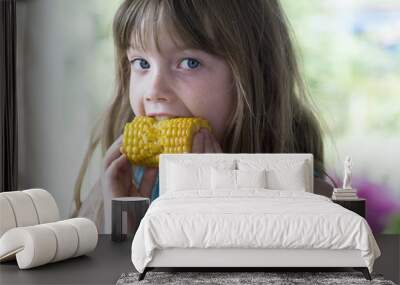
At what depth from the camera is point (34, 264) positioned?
5.29 metres

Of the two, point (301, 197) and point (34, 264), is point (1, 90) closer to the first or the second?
point (34, 264)

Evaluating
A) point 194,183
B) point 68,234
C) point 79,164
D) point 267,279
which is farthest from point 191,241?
point 79,164

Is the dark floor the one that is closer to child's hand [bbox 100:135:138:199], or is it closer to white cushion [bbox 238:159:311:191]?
child's hand [bbox 100:135:138:199]

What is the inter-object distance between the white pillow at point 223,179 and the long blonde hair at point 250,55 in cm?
57

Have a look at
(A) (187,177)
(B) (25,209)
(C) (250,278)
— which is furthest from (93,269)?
(A) (187,177)

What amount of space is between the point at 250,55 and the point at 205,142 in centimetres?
90

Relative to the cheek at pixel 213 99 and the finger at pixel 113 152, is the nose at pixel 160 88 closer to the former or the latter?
the cheek at pixel 213 99

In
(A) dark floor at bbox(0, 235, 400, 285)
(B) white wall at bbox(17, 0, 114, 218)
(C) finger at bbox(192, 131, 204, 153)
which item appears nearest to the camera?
(A) dark floor at bbox(0, 235, 400, 285)

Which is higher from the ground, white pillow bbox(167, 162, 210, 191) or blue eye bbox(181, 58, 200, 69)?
blue eye bbox(181, 58, 200, 69)

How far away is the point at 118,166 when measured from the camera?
6969 mm

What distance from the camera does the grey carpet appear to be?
485cm

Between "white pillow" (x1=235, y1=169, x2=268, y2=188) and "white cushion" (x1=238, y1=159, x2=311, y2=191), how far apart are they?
11cm

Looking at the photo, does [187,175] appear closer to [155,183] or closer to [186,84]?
[155,183]

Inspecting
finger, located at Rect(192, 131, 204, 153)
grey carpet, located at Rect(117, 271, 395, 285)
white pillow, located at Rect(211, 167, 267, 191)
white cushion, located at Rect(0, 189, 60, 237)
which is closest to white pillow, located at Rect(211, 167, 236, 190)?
white pillow, located at Rect(211, 167, 267, 191)
